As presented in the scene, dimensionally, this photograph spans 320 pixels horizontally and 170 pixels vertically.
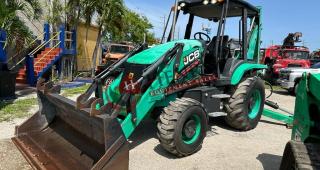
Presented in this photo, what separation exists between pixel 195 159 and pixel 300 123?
192cm

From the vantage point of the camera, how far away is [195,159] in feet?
17.0

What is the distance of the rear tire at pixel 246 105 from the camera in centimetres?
648

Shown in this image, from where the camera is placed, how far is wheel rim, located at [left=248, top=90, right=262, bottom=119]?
23.1 feet

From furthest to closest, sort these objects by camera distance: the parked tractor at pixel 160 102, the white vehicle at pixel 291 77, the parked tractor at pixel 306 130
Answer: the white vehicle at pixel 291 77 → the parked tractor at pixel 160 102 → the parked tractor at pixel 306 130

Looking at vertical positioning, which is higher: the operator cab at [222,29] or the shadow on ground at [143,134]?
the operator cab at [222,29]

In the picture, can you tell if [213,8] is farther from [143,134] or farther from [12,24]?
[12,24]

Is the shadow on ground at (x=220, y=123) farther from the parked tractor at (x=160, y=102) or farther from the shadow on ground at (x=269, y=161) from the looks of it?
the shadow on ground at (x=269, y=161)

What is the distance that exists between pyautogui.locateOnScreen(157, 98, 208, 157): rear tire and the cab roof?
96.8 inches

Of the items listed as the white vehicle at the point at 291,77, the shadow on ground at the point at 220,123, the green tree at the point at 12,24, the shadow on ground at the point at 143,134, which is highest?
the green tree at the point at 12,24

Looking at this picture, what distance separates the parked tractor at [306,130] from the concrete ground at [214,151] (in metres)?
1.45

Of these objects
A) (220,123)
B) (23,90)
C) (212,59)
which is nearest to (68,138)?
(212,59)

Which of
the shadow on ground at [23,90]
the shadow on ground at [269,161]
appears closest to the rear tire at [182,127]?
the shadow on ground at [269,161]

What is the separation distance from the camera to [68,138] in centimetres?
495

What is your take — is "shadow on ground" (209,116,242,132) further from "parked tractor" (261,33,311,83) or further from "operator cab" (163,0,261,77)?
"parked tractor" (261,33,311,83)
